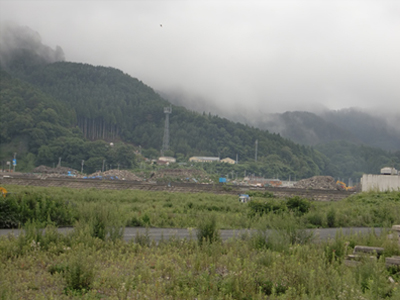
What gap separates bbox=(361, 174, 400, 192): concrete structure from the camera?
127ft

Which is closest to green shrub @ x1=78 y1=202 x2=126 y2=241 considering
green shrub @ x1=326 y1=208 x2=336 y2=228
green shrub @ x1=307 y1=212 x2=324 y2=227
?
green shrub @ x1=307 y1=212 x2=324 y2=227

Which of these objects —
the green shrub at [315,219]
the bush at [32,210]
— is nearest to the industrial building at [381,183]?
the green shrub at [315,219]

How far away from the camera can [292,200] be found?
26.1m

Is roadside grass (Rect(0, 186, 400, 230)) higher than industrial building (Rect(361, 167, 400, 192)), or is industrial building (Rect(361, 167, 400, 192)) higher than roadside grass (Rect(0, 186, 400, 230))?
industrial building (Rect(361, 167, 400, 192))

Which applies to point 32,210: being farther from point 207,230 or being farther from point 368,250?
point 368,250

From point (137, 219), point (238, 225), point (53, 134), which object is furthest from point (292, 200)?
point (53, 134)

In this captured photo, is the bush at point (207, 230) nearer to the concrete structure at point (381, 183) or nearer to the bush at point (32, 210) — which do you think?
the bush at point (32, 210)

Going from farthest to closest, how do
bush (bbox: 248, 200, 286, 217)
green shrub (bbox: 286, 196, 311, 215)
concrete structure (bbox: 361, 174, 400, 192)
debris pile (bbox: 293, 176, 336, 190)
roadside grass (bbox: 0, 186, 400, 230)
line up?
debris pile (bbox: 293, 176, 336, 190) → concrete structure (bbox: 361, 174, 400, 192) → green shrub (bbox: 286, 196, 311, 215) → bush (bbox: 248, 200, 286, 217) → roadside grass (bbox: 0, 186, 400, 230)

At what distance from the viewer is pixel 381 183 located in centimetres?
4031

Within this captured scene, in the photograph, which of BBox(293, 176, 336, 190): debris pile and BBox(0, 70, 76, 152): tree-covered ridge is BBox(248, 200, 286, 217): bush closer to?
BBox(293, 176, 336, 190): debris pile

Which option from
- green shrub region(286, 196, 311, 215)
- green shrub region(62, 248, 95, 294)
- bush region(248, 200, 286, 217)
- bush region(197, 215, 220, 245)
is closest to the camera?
green shrub region(62, 248, 95, 294)

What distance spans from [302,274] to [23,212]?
12448mm

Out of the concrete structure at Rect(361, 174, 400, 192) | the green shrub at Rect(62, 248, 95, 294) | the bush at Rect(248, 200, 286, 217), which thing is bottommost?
the green shrub at Rect(62, 248, 95, 294)

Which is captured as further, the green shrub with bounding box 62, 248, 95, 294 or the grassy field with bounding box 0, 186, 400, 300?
the green shrub with bounding box 62, 248, 95, 294
